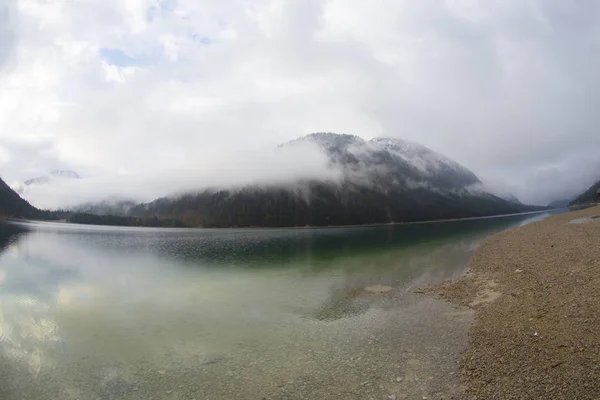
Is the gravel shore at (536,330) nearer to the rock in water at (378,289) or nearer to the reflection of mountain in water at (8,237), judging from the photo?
the rock in water at (378,289)

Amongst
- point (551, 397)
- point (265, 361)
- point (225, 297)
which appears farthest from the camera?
point (225, 297)

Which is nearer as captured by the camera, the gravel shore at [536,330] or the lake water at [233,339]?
the gravel shore at [536,330]

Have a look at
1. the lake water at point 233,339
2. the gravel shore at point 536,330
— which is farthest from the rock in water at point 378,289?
the gravel shore at point 536,330

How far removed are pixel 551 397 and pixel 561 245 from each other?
1189 inches

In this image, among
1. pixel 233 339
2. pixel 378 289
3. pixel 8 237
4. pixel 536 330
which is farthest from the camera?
pixel 8 237

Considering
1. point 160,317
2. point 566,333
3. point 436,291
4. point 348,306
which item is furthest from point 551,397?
point 160,317

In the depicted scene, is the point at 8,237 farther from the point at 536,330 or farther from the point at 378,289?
the point at 536,330

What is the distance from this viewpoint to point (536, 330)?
47.5ft

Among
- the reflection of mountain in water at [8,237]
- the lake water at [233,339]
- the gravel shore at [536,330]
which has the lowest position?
the lake water at [233,339]

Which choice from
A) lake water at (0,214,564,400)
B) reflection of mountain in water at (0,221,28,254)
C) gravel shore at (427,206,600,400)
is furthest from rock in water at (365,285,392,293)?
reflection of mountain in water at (0,221,28,254)

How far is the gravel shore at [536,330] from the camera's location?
34.3ft

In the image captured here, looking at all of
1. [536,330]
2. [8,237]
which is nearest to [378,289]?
[536,330]

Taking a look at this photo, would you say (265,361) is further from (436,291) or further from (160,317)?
(436,291)

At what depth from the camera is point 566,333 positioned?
13367mm
